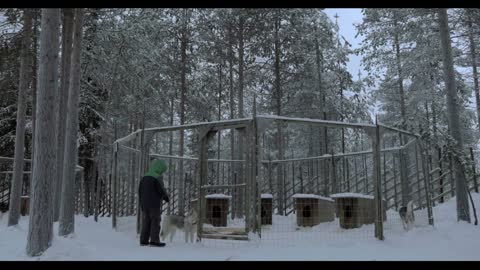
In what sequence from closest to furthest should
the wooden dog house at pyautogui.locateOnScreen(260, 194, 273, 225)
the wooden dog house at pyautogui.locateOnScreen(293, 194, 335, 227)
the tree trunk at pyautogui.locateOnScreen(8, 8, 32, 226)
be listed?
→ the wooden dog house at pyautogui.locateOnScreen(293, 194, 335, 227) → the tree trunk at pyautogui.locateOnScreen(8, 8, 32, 226) → the wooden dog house at pyautogui.locateOnScreen(260, 194, 273, 225)

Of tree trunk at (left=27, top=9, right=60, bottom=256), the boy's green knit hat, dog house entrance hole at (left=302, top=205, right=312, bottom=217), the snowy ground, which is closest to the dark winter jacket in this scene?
the boy's green knit hat

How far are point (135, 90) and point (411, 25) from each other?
10.7 m

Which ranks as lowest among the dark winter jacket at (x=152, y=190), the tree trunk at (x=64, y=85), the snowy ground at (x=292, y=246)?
the snowy ground at (x=292, y=246)

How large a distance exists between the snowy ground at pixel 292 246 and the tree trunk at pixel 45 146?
0.97ft

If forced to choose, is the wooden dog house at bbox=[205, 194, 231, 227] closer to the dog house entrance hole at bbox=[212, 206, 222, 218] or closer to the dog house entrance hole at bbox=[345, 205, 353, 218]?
the dog house entrance hole at bbox=[212, 206, 222, 218]

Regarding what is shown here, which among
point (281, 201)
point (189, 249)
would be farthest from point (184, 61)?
point (189, 249)

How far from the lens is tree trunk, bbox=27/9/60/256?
6582mm

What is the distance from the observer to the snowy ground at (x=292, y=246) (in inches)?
265

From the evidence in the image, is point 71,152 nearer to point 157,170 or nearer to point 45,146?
point 157,170

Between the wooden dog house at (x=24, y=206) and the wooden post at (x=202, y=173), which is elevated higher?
the wooden post at (x=202, y=173)

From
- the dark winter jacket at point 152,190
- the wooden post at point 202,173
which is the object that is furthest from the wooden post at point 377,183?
the dark winter jacket at point 152,190

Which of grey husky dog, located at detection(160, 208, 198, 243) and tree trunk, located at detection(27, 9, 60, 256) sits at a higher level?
tree trunk, located at detection(27, 9, 60, 256)

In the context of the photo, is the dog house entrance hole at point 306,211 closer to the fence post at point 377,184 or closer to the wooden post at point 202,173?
the fence post at point 377,184

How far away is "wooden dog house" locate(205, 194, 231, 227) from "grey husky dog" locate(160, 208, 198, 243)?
2.64 metres
